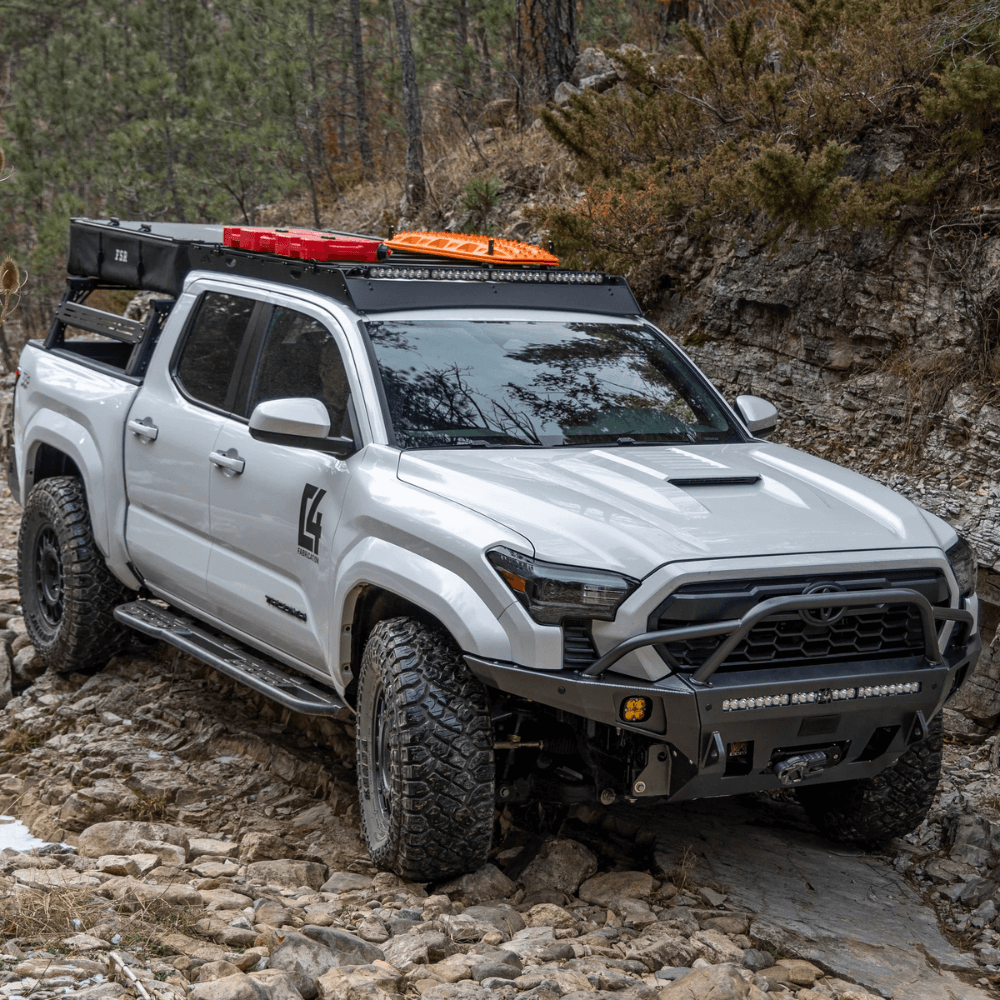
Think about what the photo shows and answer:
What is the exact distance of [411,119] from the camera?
42.5 ft

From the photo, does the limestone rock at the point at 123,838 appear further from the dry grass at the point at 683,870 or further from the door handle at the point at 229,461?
the dry grass at the point at 683,870

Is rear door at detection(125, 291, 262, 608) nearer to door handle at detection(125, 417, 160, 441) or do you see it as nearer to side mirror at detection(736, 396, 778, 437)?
door handle at detection(125, 417, 160, 441)

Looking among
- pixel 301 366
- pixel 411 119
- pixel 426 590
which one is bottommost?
pixel 426 590

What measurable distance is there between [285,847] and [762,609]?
206 cm

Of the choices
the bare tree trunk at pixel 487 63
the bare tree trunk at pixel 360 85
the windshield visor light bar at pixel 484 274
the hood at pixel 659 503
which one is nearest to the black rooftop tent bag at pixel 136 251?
the windshield visor light bar at pixel 484 274

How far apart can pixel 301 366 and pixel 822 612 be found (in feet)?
7.52

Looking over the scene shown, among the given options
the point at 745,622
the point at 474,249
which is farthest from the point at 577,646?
the point at 474,249

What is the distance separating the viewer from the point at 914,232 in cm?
767

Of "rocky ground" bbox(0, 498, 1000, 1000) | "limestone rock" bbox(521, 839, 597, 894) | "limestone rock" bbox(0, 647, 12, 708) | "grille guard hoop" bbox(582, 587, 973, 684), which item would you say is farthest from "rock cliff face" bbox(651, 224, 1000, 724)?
"limestone rock" bbox(0, 647, 12, 708)

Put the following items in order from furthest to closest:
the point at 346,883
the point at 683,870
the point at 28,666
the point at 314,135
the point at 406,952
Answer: the point at 314,135 < the point at 28,666 < the point at 683,870 < the point at 346,883 < the point at 406,952

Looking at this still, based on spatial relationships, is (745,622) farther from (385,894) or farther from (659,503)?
(385,894)

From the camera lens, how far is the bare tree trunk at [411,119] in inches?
504

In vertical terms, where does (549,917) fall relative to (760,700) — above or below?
below

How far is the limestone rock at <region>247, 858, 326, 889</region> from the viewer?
4.02 m
